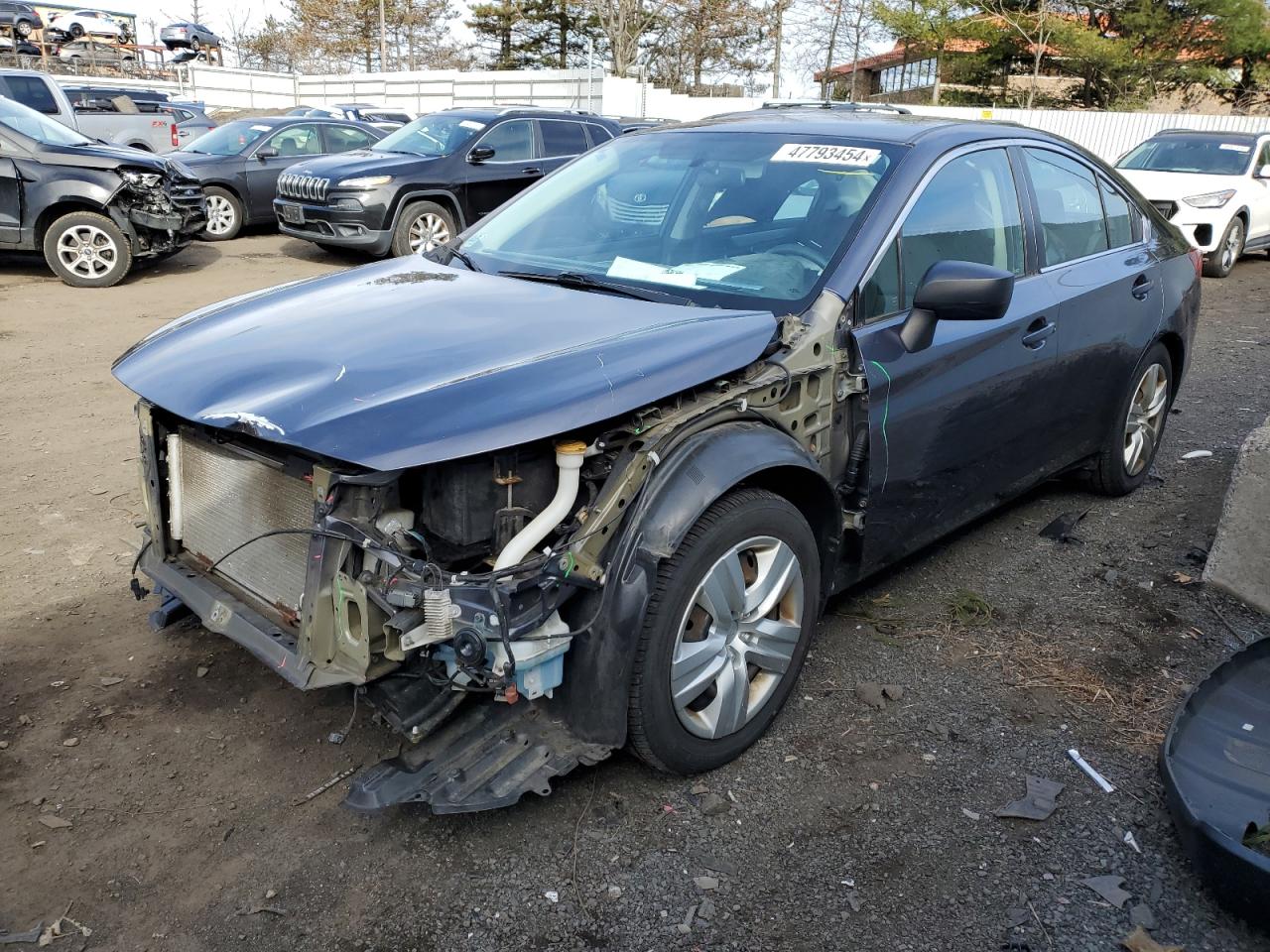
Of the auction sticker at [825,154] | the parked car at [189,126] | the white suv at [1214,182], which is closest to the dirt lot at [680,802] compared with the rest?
the auction sticker at [825,154]

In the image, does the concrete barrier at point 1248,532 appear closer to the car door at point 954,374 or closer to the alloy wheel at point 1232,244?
the car door at point 954,374

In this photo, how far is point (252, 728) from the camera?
314 cm

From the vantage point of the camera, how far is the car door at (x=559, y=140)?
39.8ft

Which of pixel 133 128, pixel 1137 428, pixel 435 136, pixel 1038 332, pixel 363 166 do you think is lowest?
pixel 1137 428

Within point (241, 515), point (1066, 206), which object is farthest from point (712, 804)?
point (1066, 206)

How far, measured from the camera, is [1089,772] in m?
3.04

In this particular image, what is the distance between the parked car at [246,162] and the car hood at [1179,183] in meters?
10.7

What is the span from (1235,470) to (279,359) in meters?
3.60

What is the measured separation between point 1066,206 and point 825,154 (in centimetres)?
133

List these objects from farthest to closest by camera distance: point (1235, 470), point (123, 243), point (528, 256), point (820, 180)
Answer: point (123, 243) → point (1235, 470) → point (528, 256) → point (820, 180)

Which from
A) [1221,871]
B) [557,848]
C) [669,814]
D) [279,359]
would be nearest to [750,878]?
[669,814]

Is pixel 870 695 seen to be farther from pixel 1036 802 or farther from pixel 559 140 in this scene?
pixel 559 140

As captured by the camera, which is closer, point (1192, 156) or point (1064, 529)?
point (1064, 529)

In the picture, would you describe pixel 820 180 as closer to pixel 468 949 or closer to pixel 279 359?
pixel 279 359
